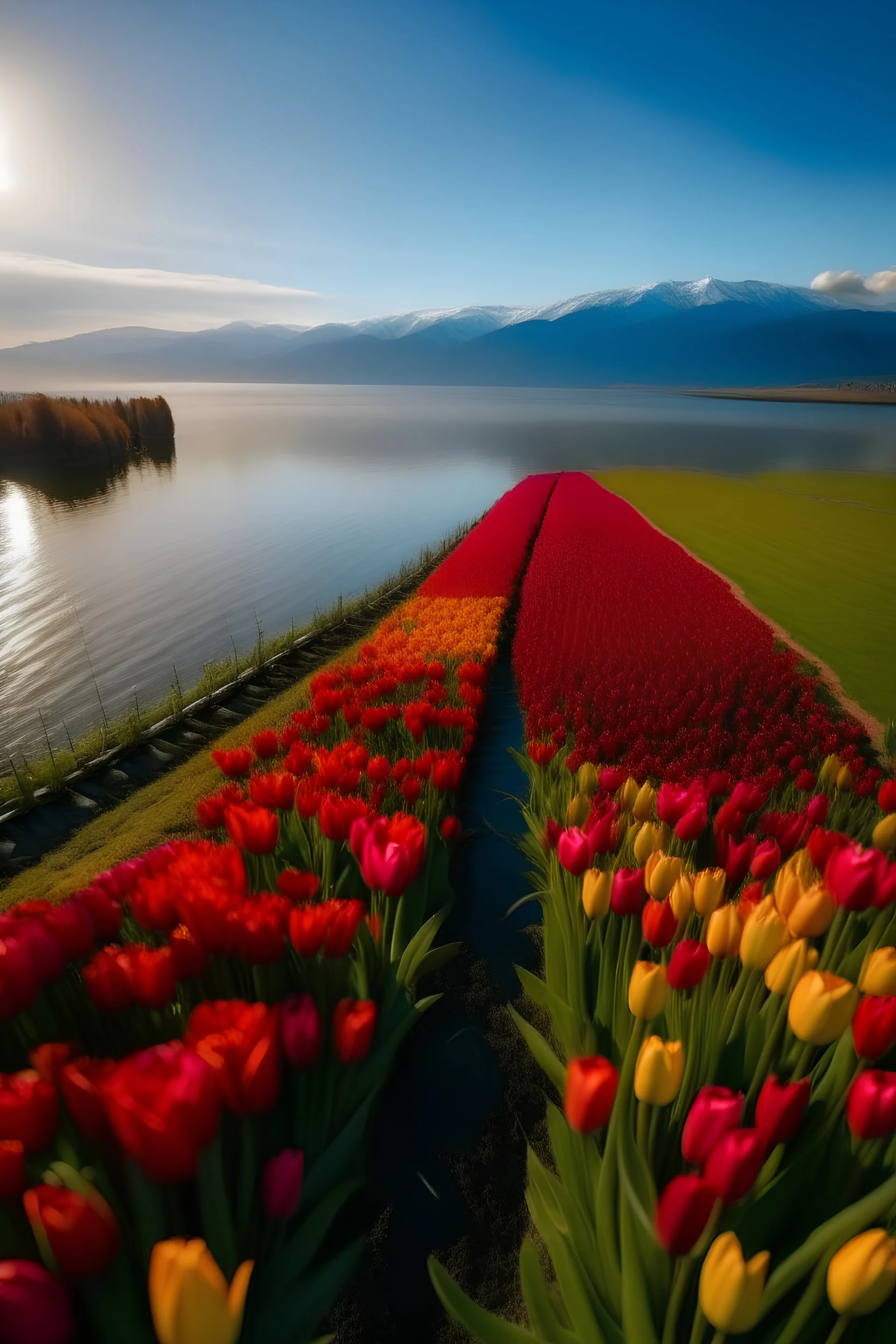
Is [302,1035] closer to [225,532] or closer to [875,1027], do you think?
[875,1027]

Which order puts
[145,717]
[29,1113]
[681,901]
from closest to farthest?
[29,1113] < [681,901] < [145,717]

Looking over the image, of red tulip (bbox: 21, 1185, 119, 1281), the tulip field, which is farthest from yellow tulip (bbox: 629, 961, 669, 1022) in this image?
red tulip (bbox: 21, 1185, 119, 1281)

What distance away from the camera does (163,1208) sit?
141 cm

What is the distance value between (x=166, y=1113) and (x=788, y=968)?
1.58 metres

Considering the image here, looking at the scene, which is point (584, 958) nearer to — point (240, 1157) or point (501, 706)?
point (240, 1157)

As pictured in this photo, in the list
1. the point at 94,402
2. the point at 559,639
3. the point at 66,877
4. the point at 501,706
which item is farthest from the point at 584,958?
the point at 94,402

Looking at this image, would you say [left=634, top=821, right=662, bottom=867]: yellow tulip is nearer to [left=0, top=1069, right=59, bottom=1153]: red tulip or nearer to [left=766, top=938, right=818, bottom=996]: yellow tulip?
[left=766, top=938, right=818, bottom=996]: yellow tulip

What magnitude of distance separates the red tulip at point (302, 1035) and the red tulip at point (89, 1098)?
1.50 feet

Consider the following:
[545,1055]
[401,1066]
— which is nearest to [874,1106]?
[545,1055]

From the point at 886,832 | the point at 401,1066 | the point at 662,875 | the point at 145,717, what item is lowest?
the point at 145,717

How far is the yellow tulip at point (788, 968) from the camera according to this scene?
6.00 ft

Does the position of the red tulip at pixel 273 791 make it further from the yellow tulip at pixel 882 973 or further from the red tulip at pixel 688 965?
the yellow tulip at pixel 882 973

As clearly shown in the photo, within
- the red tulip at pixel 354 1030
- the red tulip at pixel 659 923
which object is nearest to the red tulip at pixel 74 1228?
the red tulip at pixel 354 1030

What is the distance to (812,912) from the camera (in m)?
1.98
